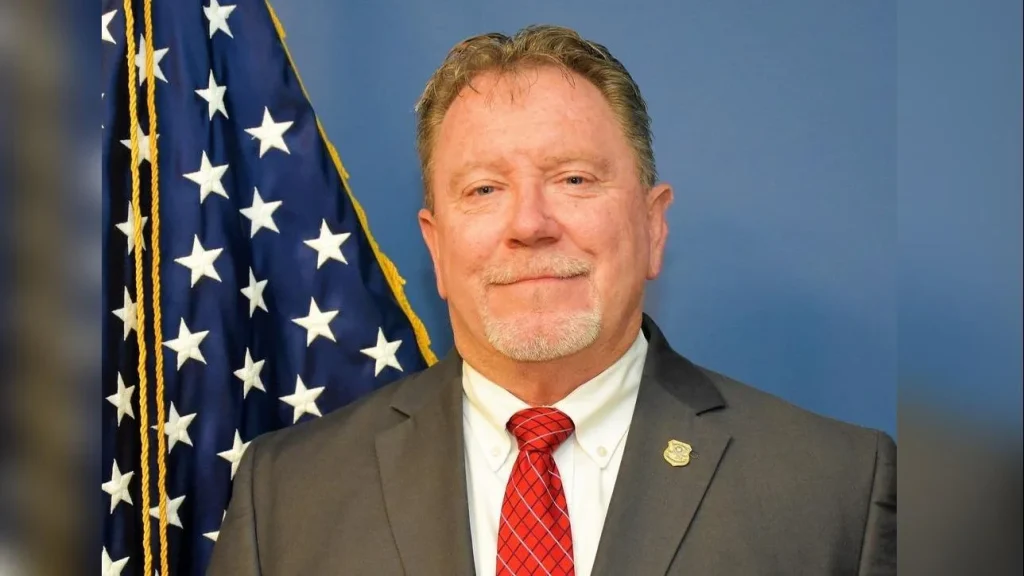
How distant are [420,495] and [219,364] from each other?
62 centimetres

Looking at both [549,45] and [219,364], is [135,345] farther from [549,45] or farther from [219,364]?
[549,45]

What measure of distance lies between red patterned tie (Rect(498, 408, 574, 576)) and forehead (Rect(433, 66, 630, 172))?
1.76 ft

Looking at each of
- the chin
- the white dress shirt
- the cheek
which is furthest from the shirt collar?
the cheek

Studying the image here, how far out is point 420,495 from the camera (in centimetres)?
194

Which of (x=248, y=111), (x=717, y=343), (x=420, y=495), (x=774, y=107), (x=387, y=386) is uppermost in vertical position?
(x=774, y=107)

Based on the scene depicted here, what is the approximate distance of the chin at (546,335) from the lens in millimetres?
1964

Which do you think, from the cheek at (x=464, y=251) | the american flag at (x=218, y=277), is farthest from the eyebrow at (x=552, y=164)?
the american flag at (x=218, y=277)

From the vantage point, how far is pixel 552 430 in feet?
6.42

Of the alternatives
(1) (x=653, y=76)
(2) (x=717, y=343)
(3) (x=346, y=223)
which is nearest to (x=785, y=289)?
(2) (x=717, y=343)

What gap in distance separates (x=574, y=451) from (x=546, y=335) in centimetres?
24

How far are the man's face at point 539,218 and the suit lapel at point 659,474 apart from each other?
17cm

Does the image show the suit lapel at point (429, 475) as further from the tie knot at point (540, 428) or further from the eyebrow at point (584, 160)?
the eyebrow at point (584, 160)

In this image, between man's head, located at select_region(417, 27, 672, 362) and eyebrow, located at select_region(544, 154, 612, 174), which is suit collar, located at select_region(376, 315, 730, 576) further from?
eyebrow, located at select_region(544, 154, 612, 174)

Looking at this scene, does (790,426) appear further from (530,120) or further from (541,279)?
(530,120)
